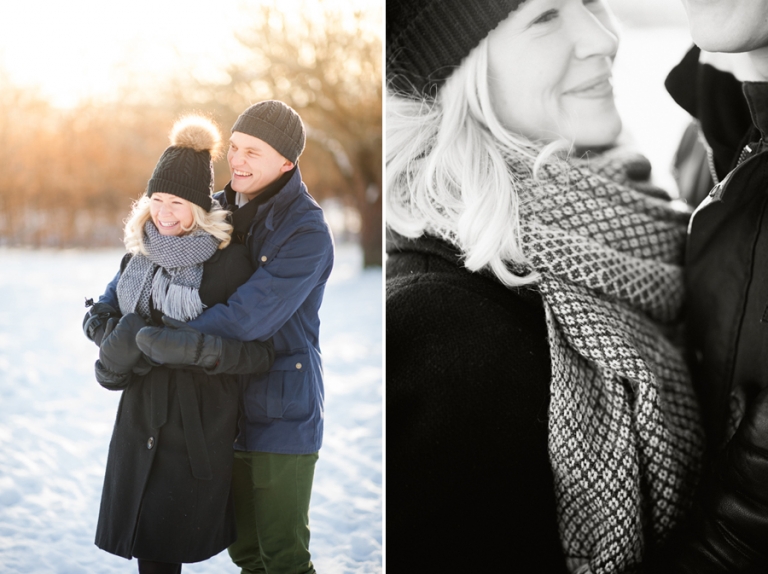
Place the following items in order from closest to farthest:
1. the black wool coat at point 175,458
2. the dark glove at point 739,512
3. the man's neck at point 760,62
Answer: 1. the dark glove at point 739,512
2. the black wool coat at point 175,458
3. the man's neck at point 760,62

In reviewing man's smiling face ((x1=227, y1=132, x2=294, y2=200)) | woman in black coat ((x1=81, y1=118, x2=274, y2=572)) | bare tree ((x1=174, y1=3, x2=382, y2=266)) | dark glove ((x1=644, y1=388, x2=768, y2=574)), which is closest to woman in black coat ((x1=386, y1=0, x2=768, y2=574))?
dark glove ((x1=644, y1=388, x2=768, y2=574))

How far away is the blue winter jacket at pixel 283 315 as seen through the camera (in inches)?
62.7

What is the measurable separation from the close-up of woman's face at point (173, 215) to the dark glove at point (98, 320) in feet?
0.80

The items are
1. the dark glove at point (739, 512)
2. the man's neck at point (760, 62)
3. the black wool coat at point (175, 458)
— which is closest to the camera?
the dark glove at point (739, 512)

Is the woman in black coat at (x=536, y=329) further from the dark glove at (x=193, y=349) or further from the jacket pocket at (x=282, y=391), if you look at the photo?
the dark glove at (x=193, y=349)

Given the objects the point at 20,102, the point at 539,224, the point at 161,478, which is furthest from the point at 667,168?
the point at 20,102

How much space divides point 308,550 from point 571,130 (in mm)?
1381

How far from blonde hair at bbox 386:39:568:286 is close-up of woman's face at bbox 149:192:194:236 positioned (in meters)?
0.55

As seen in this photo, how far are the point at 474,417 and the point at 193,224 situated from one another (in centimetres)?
85

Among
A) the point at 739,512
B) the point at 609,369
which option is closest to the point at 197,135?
the point at 609,369

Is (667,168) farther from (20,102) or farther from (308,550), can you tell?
(20,102)

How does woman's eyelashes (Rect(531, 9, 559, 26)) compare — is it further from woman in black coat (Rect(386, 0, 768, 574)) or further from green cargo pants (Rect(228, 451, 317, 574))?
green cargo pants (Rect(228, 451, 317, 574))

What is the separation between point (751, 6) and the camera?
1672 mm

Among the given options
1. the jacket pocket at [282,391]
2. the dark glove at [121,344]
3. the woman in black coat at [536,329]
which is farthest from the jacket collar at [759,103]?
the dark glove at [121,344]
